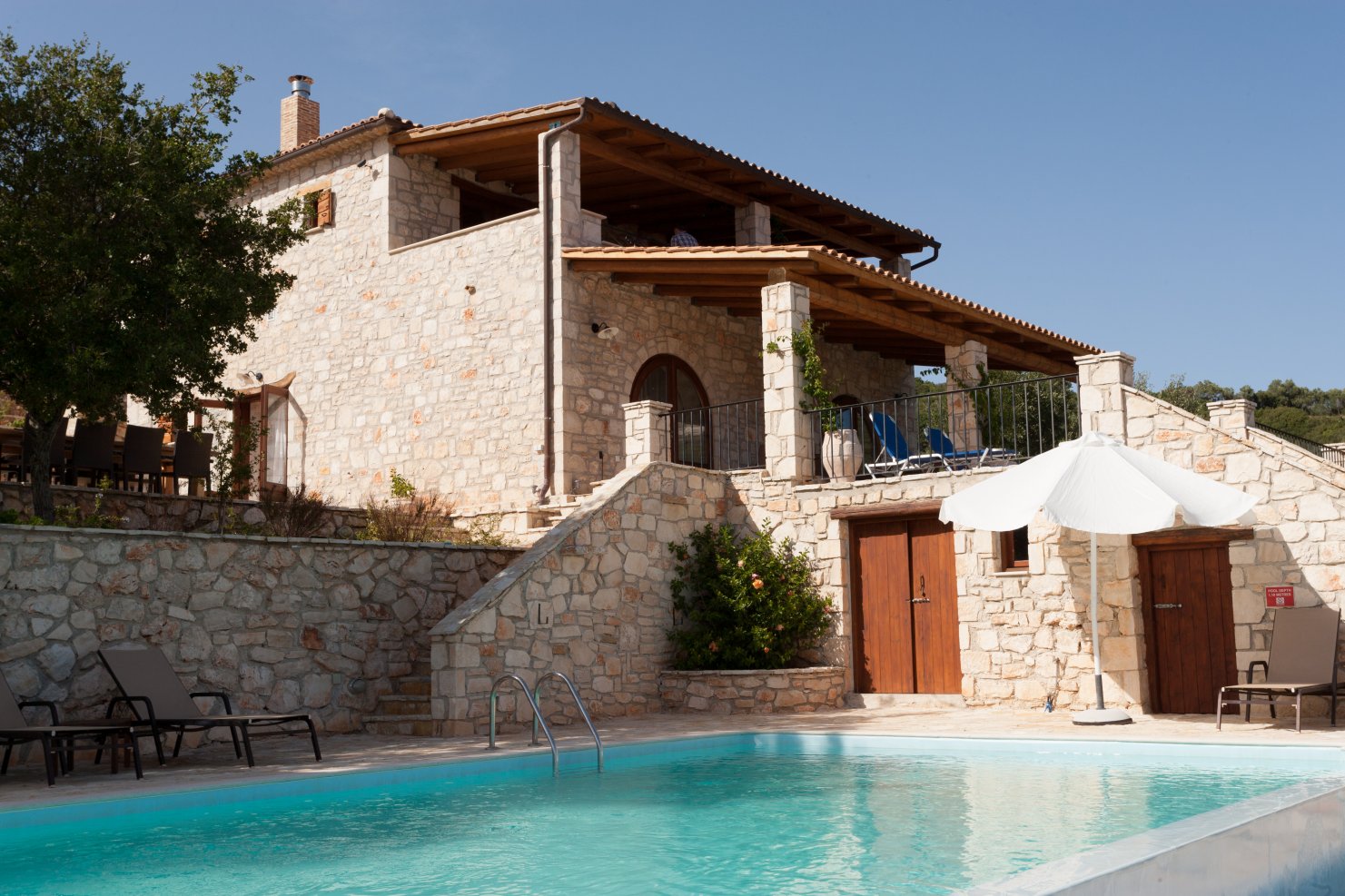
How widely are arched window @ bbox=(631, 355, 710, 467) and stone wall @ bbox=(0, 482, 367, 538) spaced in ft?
15.5

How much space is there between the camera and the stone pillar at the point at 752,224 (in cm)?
1789

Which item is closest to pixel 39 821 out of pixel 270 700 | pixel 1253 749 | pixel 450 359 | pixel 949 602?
pixel 270 700

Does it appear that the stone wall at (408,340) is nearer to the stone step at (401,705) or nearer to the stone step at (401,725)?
the stone step at (401,705)

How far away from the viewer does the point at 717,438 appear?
16.8 metres

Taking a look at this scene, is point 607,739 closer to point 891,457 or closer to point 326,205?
point 891,457

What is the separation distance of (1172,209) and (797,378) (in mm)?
15199

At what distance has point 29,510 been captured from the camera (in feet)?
37.4

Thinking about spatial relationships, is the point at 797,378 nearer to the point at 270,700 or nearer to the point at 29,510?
the point at 270,700

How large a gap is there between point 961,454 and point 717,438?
4167 millimetres

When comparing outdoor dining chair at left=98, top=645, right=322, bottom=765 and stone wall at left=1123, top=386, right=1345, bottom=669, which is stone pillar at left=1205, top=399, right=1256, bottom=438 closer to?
stone wall at left=1123, top=386, right=1345, bottom=669

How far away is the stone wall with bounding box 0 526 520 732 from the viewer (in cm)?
928

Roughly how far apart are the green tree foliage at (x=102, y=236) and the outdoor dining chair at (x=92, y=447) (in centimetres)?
131

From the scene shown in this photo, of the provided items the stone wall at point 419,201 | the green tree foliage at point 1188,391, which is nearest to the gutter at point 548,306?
the stone wall at point 419,201

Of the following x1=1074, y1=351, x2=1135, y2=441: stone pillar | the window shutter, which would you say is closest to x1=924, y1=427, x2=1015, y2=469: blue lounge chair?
x1=1074, y1=351, x2=1135, y2=441: stone pillar
